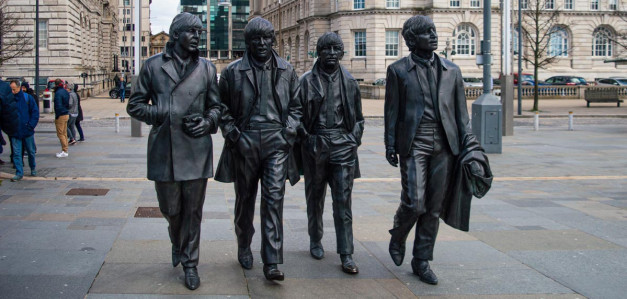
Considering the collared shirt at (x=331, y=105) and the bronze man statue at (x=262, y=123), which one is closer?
the bronze man statue at (x=262, y=123)

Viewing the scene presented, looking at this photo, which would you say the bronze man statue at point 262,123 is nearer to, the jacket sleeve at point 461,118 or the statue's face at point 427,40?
the statue's face at point 427,40

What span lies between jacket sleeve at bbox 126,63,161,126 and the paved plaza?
129 cm

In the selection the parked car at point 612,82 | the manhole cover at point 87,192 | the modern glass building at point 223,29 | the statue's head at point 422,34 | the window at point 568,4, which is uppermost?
the modern glass building at point 223,29

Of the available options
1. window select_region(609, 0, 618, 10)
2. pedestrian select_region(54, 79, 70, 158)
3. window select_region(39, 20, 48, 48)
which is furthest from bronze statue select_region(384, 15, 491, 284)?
window select_region(609, 0, 618, 10)

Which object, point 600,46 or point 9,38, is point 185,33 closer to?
point 9,38

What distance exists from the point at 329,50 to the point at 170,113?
1.57m

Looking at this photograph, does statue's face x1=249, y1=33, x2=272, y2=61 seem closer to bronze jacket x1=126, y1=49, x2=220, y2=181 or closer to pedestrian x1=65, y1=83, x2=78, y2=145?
bronze jacket x1=126, y1=49, x2=220, y2=181

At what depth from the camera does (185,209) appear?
5551 millimetres

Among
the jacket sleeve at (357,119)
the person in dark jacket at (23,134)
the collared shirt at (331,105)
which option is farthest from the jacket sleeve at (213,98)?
the person in dark jacket at (23,134)

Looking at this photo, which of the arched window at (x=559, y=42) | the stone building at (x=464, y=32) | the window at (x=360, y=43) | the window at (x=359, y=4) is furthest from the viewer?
the window at (x=359, y=4)

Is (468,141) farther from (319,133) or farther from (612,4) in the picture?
(612,4)

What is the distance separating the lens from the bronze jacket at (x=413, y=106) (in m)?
5.70

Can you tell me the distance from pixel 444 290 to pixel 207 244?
2489mm

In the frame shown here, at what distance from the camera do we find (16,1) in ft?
137
